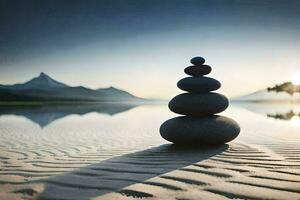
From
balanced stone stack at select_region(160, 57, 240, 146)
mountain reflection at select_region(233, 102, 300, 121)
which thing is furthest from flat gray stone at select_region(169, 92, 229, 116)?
mountain reflection at select_region(233, 102, 300, 121)

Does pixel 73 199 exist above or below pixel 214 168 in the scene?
below

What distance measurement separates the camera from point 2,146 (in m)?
8.63

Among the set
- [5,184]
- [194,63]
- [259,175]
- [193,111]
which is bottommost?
[5,184]

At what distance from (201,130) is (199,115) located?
623 mm

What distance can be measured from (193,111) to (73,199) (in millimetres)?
4689

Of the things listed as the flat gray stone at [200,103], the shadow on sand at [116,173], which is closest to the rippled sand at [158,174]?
the shadow on sand at [116,173]

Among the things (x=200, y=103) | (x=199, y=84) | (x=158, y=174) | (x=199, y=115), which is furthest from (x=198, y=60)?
(x=158, y=174)

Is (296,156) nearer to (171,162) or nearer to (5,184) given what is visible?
(171,162)

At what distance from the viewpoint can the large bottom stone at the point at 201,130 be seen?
746cm

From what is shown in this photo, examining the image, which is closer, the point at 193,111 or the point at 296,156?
the point at 296,156

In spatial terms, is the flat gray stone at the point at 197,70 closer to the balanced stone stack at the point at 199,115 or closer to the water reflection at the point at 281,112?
the balanced stone stack at the point at 199,115

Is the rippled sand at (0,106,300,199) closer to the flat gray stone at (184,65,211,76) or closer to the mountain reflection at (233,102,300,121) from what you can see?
the flat gray stone at (184,65,211,76)

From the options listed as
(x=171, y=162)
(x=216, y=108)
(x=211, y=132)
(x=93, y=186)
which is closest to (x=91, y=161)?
(x=171, y=162)

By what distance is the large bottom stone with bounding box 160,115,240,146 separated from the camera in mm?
7465
